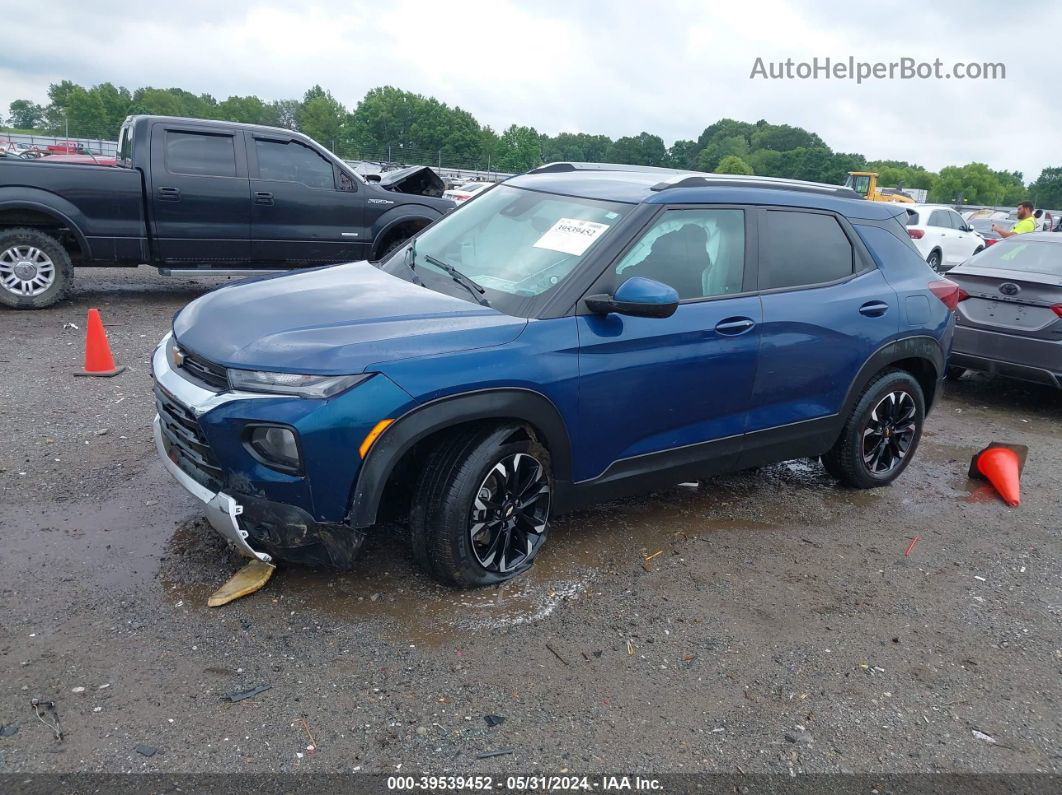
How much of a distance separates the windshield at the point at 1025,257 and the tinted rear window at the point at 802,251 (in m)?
3.93

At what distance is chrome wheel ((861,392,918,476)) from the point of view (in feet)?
16.9

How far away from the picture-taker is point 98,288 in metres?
10.3

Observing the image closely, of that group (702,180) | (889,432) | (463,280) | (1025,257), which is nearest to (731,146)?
(1025,257)

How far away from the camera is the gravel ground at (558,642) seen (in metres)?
2.81

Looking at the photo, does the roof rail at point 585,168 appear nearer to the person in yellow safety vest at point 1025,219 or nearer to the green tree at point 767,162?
the person in yellow safety vest at point 1025,219

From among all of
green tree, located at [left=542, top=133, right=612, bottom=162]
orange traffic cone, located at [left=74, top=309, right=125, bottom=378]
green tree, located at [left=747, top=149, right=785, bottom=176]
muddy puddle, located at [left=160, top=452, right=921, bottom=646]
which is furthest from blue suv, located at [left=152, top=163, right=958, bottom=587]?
green tree, located at [left=747, top=149, right=785, bottom=176]

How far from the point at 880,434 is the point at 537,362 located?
2.78m

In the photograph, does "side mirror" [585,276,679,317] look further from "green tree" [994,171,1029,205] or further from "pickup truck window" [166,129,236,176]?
"green tree" [994,171,1029,205]

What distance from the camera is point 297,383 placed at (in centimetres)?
313

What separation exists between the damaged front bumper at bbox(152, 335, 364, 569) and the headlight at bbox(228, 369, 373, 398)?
48mm

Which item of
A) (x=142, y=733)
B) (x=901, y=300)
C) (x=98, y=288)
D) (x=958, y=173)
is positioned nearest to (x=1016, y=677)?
(x=901, y=300)

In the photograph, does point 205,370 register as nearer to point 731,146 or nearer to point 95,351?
point 95,351

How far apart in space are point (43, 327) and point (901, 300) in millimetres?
7552

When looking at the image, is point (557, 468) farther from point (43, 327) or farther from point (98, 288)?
point (98, 288)
